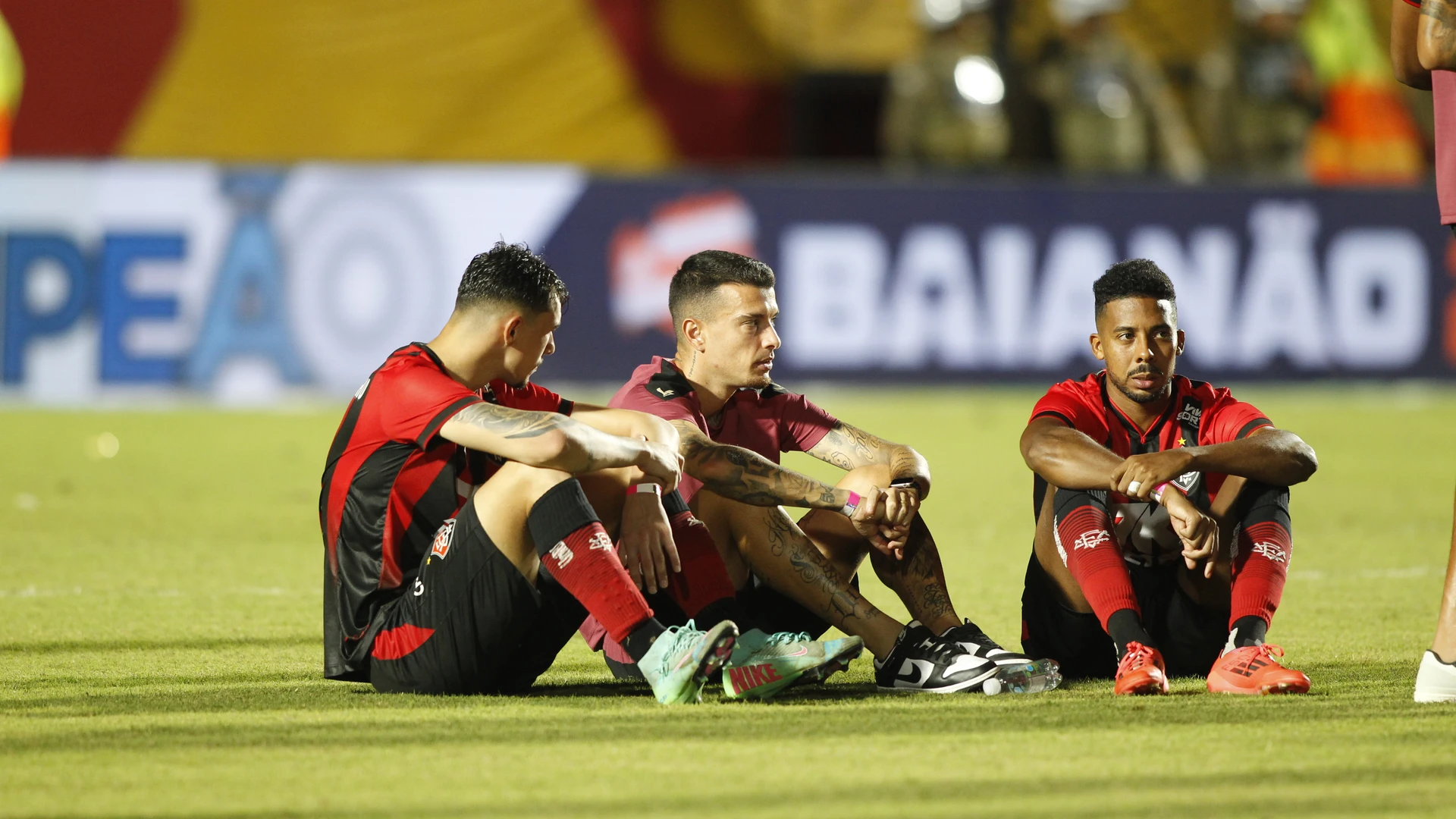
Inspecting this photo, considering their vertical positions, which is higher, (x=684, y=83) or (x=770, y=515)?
(x=684, y=83)

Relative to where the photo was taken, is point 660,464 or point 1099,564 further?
point 1099,564

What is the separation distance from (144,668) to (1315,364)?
12.7 m

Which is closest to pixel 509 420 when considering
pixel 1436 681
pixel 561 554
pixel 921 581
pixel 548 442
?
pixel 548 442

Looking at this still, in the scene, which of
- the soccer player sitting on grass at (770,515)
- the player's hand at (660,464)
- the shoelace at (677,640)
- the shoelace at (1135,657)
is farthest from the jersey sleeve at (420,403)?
the shoelace at (1135,657)

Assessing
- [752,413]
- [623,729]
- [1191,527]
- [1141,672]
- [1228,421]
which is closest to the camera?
[623,729]

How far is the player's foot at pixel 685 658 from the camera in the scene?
177 inches

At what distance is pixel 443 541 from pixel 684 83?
53.0 ft

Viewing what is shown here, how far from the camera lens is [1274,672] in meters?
4.73

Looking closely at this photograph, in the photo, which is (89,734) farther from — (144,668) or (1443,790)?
(1443,790)

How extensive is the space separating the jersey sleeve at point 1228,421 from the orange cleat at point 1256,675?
0.60 metres

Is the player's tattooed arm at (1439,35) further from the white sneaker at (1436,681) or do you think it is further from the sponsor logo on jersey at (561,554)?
the sponsor logo on jersey at (561,554)

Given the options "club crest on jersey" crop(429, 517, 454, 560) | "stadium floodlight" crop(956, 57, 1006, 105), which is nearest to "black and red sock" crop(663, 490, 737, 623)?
"club crest on jersey" crop(429, 517, 454, 560)

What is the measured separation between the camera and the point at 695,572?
4.91m

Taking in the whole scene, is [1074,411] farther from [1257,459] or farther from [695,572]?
[695,572]
